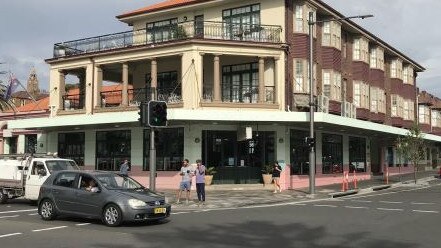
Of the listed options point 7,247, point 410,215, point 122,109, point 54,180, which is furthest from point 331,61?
point 7,247

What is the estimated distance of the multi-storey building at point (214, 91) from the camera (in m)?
28.3

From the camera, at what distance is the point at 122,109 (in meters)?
30.2

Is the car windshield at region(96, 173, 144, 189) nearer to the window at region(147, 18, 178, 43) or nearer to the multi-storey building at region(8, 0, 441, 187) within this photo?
the multi-storey building at region(8, 0, 441, 187)

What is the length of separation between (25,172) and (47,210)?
248 inches

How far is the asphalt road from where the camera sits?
11.2 meters

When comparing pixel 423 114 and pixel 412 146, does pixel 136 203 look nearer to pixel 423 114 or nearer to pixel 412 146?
pixel 412 146

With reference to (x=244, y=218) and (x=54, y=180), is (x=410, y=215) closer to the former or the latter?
(x=244, y=218)

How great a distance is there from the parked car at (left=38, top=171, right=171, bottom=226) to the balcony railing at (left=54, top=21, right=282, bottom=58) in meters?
14.5

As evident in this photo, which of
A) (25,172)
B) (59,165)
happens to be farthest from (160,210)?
(25,172)

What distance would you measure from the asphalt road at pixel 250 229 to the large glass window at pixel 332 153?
1500 centimetres

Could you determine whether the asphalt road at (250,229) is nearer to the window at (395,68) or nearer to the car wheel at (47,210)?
the car wheel at (47,210)

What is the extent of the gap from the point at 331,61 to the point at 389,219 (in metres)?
19.4

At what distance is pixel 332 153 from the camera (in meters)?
34.6

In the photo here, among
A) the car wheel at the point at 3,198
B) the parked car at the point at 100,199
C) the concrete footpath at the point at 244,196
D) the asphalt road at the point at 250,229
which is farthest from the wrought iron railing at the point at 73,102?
the parked car at the point at 100,199
